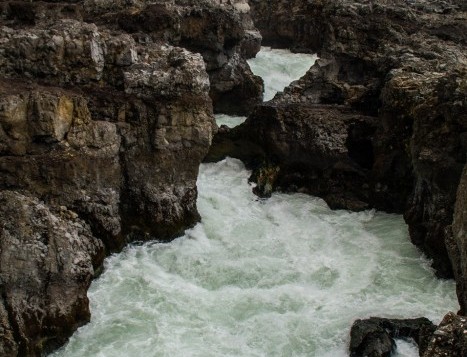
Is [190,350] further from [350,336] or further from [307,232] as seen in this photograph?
[307,232]

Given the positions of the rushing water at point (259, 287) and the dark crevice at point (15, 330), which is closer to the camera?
the dark crevice at point (15, 330)

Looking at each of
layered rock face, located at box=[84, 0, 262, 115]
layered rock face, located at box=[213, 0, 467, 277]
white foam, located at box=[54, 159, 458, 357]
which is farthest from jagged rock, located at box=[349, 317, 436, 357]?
layered rock face, located at box=[84, 0, 262, 115]

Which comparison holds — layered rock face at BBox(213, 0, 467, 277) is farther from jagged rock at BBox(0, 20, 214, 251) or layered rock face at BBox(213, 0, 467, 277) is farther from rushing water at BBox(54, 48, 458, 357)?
jagged rock at BBox(0, 20, 214, 251)

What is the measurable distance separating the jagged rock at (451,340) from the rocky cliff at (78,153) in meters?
9.85

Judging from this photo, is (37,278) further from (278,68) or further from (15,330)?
(278,68)

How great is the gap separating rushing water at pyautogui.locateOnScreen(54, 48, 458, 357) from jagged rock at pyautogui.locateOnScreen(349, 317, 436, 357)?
35 centimetres

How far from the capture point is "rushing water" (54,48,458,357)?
15172 mm

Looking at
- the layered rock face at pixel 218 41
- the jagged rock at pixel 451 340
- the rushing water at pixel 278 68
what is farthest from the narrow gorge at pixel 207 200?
the rushing water at pixel 278 68

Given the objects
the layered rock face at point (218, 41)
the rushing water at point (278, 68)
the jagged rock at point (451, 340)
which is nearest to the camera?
the jagged rock at point (451, 340)

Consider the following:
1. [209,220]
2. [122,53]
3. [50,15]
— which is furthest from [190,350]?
[50,15]

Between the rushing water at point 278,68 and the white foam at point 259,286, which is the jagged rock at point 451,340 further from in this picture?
the rushing water at point 278,68

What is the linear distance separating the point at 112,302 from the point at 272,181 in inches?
428

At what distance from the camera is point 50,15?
23.3 meters

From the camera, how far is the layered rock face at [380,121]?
19.4m
